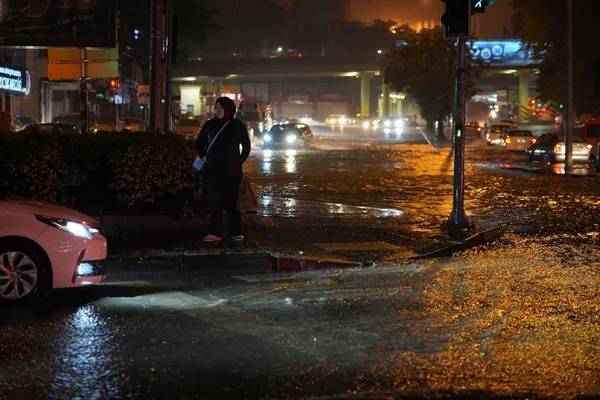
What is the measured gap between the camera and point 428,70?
70750mm

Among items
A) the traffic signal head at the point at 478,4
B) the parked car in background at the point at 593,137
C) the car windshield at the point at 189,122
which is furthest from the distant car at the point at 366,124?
the traffic signal head at the point at 478,4

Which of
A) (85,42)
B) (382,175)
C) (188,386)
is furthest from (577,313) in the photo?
(382,175)

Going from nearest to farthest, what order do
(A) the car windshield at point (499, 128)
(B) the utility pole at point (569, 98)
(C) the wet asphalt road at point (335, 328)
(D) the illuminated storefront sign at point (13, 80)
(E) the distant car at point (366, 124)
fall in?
(C) the wet asphalt road at point (335, 328), (D) the illuminated storefront sign at point (13, 80), (B) the utility pole at point (569, 98), (A) the car windshield at point (499, 128), (E) the distant car at point (366, 124)

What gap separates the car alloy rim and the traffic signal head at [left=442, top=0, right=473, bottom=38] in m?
7.74

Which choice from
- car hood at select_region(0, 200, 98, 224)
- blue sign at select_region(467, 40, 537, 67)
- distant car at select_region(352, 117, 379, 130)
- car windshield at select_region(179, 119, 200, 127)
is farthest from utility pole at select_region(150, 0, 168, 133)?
distant car at select_region(352, 117, 379, 130)

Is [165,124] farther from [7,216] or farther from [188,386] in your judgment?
[188,386]

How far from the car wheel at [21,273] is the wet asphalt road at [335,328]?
0.17 m

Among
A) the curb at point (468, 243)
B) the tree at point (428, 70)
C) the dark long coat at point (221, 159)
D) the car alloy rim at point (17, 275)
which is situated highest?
the tree at point (428, 70)

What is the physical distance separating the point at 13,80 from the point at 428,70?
49957 millimetres

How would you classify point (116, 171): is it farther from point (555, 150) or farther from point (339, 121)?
point (339, 121)

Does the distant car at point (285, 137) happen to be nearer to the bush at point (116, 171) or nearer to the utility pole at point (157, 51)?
the utility pole at point (157, 51)

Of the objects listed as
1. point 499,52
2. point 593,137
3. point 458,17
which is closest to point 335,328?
point 458,17

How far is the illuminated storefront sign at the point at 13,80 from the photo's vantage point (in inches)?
941

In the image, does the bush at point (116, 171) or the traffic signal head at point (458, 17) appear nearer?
the bush at point (116, 171)
